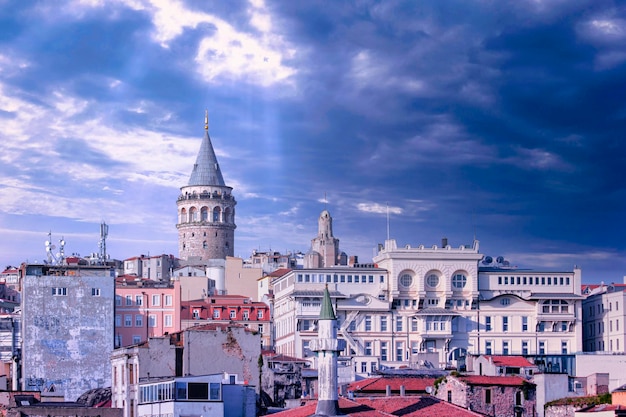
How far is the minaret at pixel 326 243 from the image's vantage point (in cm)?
16262

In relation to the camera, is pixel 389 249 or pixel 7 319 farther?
pixel 389 249

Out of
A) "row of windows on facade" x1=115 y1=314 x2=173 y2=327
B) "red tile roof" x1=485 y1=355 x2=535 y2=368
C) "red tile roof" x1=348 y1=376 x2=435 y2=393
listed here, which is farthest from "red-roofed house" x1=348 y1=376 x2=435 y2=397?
"row of windows on facade" x1=115 y1=314 x2=173 y2=327

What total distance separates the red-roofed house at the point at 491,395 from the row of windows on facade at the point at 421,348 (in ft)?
189

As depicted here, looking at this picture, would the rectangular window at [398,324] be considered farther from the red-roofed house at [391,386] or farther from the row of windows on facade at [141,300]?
the red-roofed house at [391,386]

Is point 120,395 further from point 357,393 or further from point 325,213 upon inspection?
point 325,213

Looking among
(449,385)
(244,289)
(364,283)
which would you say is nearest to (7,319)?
(364,283)

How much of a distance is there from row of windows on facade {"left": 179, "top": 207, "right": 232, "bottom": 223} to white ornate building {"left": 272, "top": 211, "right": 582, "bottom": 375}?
4618 centimetres

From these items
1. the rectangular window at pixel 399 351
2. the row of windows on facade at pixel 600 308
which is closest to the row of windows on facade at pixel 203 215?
the rectangular window at pixel 399 351

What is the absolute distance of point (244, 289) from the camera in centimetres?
16925

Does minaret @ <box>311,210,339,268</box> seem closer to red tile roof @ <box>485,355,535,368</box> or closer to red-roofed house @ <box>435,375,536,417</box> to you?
red tile roof @ <box>485,355,535,368</box>

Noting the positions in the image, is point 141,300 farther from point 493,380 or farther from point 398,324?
point 493,380

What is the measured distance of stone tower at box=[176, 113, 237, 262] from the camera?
191 meters

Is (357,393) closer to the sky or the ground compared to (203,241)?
closer to the ground

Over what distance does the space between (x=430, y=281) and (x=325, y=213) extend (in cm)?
2526
